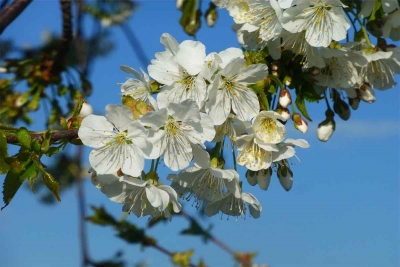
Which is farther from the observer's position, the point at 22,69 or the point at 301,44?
the point at 22,69

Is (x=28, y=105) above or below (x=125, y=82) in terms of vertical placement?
above

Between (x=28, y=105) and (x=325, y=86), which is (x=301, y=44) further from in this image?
(x=28, y=105)

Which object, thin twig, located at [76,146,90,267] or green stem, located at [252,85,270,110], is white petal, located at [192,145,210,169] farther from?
thin twig, located at [76,146,90,267]

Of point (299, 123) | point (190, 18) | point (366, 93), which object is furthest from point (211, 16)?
point (299, 123)

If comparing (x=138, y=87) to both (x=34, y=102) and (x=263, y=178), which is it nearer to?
(x=263, y=178)

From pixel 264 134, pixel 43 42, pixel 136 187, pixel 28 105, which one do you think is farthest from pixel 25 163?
pixel 43 42

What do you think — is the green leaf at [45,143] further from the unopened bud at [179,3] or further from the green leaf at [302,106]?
the unopened bud at [179,3]
